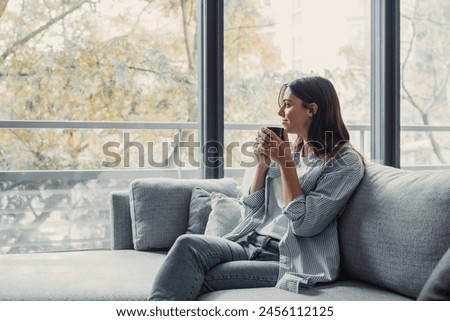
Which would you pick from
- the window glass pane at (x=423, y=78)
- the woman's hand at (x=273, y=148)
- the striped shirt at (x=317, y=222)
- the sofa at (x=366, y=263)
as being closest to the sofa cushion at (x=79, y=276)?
the sofa at (x=366, y=263)

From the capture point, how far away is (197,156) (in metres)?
3.66

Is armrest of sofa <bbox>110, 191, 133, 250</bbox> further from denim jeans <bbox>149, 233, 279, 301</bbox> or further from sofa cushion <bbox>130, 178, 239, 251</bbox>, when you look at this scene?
denim jeans <bbox>149, 233, 279, 301</bbox>

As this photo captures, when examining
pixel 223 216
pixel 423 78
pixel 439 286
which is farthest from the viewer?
pixel 423 78

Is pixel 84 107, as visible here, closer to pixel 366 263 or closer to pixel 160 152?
pixel 160 152

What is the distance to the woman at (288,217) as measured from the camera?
6.53 feet

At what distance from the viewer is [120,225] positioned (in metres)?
2.94

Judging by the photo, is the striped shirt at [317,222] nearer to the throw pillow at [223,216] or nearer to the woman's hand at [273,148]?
the woman's hand at [273,148]

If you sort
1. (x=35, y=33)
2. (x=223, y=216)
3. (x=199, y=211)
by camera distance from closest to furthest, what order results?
(x=223, y=216), (x=199, y=211), (x=35, y=33)

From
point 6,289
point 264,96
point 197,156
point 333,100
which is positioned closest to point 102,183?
point 197,156

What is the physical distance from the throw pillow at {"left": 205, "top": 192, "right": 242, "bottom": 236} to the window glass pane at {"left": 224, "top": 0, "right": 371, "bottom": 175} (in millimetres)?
978

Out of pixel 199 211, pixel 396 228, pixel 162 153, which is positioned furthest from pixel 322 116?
pixel 162 153

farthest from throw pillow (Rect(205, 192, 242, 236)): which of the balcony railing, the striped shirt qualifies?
the balcony railing

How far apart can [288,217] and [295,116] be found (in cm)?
44

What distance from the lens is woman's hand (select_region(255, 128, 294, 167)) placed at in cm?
220
